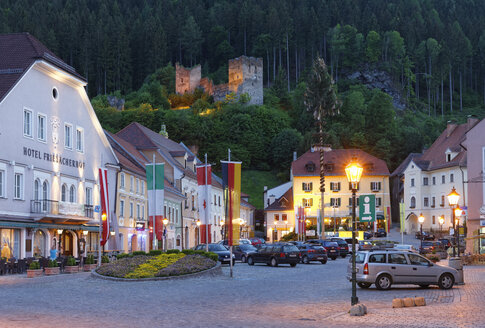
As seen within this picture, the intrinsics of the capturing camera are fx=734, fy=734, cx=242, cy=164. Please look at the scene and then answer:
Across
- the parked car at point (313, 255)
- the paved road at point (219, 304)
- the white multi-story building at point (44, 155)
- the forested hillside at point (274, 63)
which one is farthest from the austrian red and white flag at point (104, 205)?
the forested hillside at point (274, 63)

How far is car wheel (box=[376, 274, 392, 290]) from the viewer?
2761 cm

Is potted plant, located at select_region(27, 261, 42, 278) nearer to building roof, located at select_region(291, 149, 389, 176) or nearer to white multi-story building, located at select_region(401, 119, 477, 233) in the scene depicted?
white multi-story building, located at select_region(401, 119, 477, 233)

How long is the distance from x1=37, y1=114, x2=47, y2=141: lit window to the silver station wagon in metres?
25.5

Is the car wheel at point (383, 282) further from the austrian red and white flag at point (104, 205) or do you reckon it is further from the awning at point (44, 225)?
the awning at point (44, 225)

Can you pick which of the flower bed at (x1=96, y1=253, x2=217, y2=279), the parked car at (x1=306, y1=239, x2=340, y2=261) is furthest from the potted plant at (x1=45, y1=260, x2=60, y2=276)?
the parked car at (x1=306, y1=239, x2=340, y2=261)

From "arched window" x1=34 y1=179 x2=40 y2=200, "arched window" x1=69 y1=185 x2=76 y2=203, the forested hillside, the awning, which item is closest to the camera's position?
the awning

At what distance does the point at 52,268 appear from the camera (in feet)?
124

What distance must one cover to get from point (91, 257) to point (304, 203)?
216ft

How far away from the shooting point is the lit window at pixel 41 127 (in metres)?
46.0

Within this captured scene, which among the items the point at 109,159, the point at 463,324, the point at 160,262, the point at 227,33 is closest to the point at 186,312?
the point at 463,324

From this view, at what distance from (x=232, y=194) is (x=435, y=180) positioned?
225 feet

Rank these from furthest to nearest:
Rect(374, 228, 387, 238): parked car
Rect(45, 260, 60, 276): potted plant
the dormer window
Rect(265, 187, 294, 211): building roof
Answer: Rect(265, 187, 294, 211): building roof, the dormer window, Rect(374, 228, 387, 238): parked car, Rect(45, 260, 60, 276): potted plant

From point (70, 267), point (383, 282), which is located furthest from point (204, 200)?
point (383, 282)

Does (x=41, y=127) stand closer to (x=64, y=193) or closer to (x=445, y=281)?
(x=64, y=193)
